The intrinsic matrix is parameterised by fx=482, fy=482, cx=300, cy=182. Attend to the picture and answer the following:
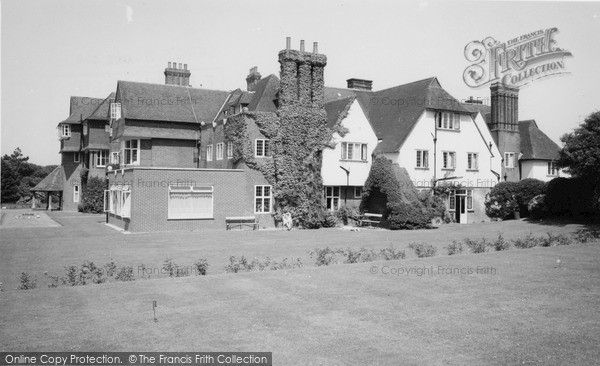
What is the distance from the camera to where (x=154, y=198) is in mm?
29906

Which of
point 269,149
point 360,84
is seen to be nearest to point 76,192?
point 269,149

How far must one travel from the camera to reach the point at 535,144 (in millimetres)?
46625

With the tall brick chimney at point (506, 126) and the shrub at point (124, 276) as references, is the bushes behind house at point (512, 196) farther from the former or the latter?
the shrub at point (124, 276)

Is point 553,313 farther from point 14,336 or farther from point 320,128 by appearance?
point 320,128

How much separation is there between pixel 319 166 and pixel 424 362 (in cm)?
2748

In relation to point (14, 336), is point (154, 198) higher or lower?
higher

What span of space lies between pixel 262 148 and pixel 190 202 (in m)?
6.62

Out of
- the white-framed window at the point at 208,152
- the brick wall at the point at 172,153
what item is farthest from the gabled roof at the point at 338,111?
the brick wall at the point at 172,153

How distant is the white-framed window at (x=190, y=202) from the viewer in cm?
3061

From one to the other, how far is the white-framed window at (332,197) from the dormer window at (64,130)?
34323mm

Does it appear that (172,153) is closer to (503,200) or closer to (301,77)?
(301,77)

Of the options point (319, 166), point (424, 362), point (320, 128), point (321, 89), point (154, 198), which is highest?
point (321, 89)

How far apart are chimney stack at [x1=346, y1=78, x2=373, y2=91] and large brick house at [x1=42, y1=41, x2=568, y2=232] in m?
0.11

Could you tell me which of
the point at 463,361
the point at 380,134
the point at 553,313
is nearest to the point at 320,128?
the point at 380,134
